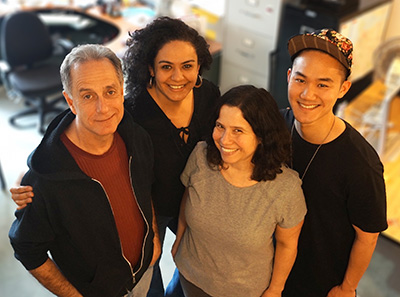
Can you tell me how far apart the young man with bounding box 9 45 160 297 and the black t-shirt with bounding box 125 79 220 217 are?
0.26 ft

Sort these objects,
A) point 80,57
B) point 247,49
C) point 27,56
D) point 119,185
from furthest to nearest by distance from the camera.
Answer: point 247,49 < point 27,56 < point 119,185 < point 80,57

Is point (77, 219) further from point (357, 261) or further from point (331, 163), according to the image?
point (357, 261)

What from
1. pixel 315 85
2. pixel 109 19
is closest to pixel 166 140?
pixel 315 85

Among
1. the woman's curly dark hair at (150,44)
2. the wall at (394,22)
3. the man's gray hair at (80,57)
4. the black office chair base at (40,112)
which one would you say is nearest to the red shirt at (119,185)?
the man's gray hair at (80,57)

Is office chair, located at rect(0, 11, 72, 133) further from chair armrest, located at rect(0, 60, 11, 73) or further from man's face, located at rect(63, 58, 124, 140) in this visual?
man's face, located at rect(63, 58, 124, 140)

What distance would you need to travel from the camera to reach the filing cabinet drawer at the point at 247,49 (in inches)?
146

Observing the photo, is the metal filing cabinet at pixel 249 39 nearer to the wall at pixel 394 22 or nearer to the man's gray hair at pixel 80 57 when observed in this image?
the wall at pixel 394 22

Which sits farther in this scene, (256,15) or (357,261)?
(256,15)

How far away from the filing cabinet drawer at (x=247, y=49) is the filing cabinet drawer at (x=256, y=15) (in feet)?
0.21

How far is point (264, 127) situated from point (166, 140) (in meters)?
0.45

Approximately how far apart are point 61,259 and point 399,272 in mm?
2150

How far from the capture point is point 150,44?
1.57 metres

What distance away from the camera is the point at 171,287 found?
201cm

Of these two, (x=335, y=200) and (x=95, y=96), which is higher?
(x=95, y=96)
